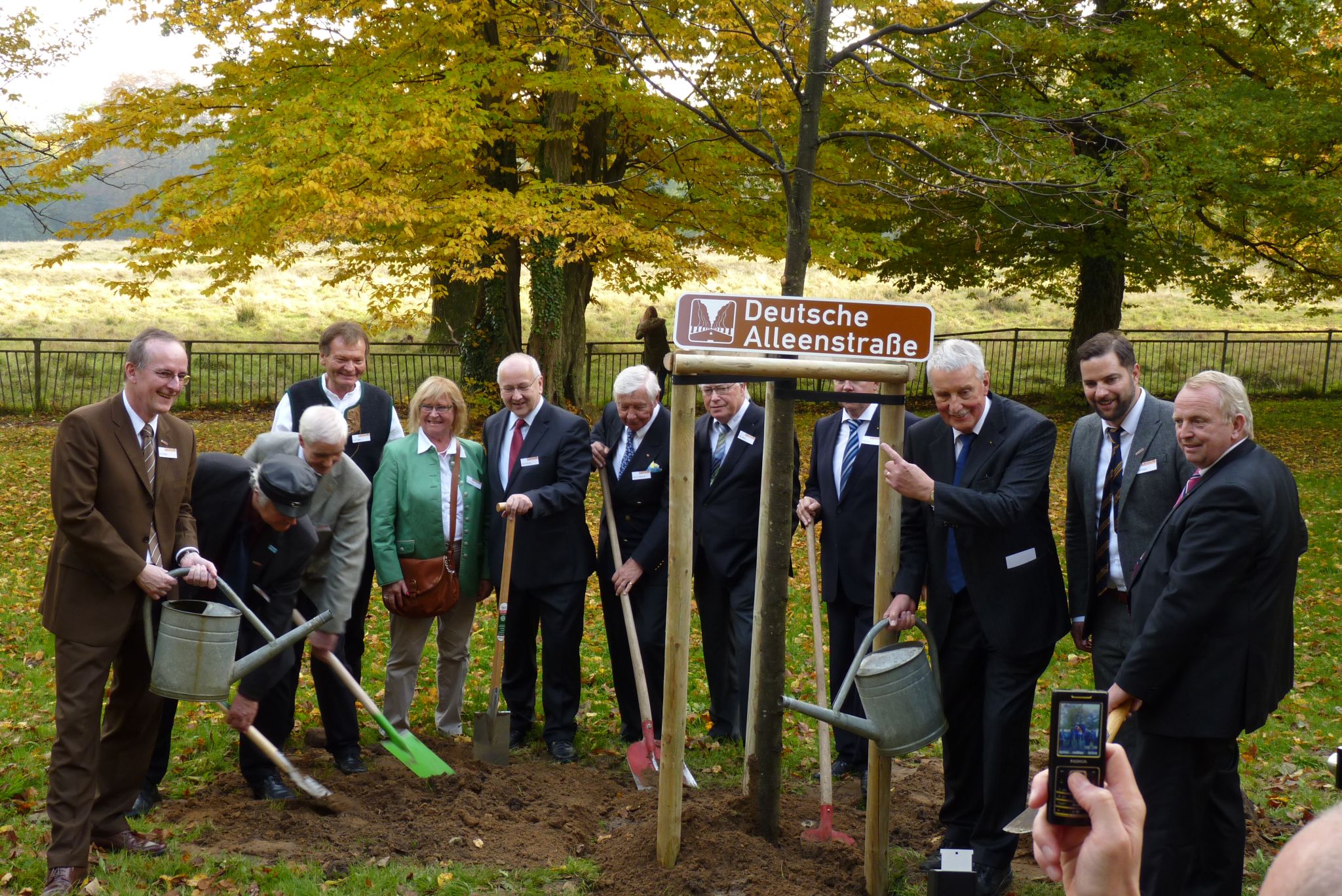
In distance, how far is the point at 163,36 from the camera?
584 inches

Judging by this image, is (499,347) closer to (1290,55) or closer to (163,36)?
(163,36)

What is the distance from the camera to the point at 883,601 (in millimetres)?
4242

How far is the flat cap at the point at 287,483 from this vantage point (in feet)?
14.4

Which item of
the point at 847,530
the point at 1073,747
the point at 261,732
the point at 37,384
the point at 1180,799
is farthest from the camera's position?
the point at 37,384

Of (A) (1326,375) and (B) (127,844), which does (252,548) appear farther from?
(A) (1326,375)

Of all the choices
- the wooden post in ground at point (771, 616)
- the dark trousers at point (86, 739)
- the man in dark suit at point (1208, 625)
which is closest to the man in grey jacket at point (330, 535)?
the dark trousers at point (86, 739)

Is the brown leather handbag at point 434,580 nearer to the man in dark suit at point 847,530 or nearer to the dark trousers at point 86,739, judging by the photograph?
the dark trousers at point 86,739

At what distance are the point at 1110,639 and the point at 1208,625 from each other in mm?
900

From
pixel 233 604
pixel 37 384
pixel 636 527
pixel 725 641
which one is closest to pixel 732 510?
pixel 636 527

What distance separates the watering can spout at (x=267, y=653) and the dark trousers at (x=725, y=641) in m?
2.12

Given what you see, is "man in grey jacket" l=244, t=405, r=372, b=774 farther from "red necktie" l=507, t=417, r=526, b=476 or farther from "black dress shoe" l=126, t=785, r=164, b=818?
"red necktie" l=507, t=417, r=526, b=476

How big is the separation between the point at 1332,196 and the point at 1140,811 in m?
14.7

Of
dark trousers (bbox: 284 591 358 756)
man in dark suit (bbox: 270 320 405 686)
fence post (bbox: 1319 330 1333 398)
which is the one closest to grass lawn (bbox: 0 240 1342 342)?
fence post (bbox: 1319 330 1333 398)

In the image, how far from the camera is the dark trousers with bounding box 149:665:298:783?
200 inches
